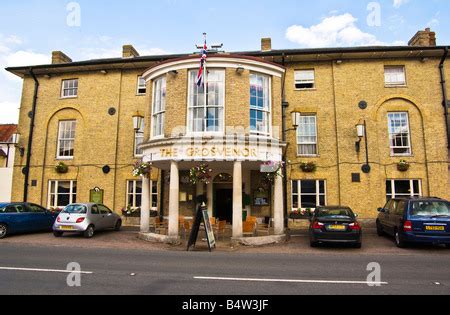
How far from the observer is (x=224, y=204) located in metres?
17.3

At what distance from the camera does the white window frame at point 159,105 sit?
1429 cm

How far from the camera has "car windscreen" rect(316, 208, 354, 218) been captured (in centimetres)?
1133

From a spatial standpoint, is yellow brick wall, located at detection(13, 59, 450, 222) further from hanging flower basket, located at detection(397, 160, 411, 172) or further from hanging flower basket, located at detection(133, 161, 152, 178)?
hanging flower basket, located at detection(133, 161, 152, 178)

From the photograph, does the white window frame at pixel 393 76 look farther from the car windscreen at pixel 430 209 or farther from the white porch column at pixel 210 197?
the white porch column at pixel 210 197

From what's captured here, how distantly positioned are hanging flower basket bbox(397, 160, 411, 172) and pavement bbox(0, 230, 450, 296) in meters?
6.08

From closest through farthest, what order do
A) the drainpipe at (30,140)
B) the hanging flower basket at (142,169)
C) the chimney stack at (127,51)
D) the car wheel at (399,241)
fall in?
the car wheel at (399,241) < the hanging flower basket at (142,169) < the drainpipe at (30,140) < the chimney stack at (127,51)

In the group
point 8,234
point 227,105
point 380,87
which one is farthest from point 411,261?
point 8,234

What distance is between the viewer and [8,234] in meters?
13.9

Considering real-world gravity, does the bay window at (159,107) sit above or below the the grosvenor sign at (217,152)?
above

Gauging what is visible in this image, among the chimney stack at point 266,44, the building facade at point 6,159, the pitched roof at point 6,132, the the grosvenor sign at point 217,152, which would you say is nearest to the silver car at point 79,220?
the the grosvenor sign at point 217,152

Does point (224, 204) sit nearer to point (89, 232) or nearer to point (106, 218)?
point (106, 218)

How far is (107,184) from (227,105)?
9776mm

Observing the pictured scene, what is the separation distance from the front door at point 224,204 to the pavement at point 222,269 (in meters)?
5.45

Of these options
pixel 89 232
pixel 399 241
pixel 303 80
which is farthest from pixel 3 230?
pixel 303 80
